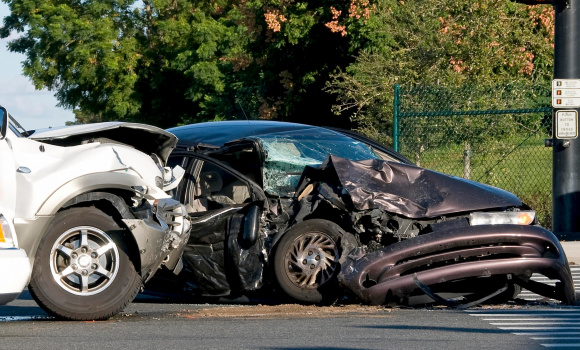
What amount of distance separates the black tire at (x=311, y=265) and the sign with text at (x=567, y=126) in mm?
5892

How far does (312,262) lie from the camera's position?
859 cm

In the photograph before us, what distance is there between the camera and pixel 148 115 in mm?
46781

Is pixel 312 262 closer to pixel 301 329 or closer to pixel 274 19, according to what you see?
pixel 301 329

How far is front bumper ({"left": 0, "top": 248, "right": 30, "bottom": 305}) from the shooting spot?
669 centimetres

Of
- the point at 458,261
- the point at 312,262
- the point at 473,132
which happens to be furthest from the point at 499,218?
the point at 473,132

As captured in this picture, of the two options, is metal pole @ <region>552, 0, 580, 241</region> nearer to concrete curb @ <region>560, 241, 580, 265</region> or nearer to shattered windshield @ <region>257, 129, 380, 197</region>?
concrete curb @ <region>560, 241, 580, 265</region>

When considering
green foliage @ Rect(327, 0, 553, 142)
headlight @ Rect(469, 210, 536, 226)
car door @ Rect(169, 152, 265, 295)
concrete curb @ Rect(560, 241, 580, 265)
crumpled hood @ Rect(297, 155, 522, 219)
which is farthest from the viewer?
green foliage @ Rect(327, 0, 553, 142)

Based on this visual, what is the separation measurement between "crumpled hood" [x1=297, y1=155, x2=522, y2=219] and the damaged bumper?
1.48 metres

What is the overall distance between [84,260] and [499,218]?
3322 millimetres

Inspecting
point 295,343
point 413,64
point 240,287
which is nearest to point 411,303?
point 240,287

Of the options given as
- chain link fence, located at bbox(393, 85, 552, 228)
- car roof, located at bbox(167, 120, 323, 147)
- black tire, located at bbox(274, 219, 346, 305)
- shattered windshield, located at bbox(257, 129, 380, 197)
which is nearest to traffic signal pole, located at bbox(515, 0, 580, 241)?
chain link fence, located at bbox(393, 85, 552, 228)

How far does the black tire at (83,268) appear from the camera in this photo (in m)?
7.37

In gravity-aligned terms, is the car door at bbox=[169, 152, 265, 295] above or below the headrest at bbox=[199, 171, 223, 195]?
below

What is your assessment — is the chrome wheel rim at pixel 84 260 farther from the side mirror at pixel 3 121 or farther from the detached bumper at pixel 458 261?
the detached bumper at pixel 458 261
